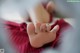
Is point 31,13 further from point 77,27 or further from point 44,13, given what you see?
Answer: point 77,27

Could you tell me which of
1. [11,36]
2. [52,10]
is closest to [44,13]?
[52,10]

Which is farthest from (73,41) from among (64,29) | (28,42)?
(28,42)

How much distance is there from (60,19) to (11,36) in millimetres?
177

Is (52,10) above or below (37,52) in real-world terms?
above

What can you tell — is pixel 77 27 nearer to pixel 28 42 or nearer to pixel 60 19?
pixel 60 19

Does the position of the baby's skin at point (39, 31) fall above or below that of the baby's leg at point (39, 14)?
below

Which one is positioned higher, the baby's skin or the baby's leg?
the baby's leg

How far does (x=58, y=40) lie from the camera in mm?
524

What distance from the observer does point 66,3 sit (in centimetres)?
55

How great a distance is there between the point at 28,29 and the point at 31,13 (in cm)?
6

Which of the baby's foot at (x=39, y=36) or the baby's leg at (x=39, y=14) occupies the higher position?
the baby's leg at (x=39, y=14)

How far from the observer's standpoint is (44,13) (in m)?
0.55

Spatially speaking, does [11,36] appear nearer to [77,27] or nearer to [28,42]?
[28,42]

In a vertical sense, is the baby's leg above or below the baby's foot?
above
